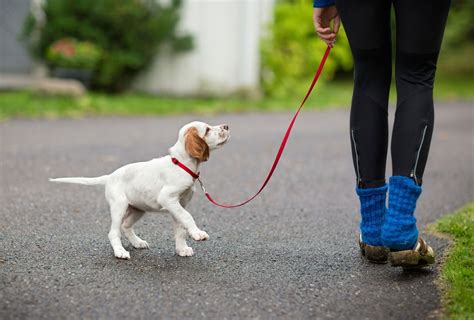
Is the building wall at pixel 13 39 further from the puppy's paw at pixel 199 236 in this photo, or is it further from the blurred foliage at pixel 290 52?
the puppy's paw at pixel 199 236

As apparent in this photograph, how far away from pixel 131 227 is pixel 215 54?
932 centimetres

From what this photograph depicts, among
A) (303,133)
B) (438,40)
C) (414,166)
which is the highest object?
(438,40)

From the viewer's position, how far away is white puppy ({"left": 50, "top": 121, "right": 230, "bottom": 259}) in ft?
11.9

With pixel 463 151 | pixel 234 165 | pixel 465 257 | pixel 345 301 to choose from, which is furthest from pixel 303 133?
pixel 345 301

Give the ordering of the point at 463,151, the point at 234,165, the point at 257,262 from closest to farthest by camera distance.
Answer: the point at 257,262 < the point at 234,165 < the point at 463,151

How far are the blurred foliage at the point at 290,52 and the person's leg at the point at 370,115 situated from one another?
986 centimetres

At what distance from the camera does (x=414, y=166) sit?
3447 millimetres

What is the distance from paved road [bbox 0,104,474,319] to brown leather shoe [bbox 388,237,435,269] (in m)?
0.08

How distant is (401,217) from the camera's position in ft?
11.1

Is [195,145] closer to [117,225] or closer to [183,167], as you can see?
[183,167]

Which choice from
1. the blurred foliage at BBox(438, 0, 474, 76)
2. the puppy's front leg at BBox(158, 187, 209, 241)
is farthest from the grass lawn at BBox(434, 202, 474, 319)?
the blurred foliage at BBox(438, 0, 474, 76)

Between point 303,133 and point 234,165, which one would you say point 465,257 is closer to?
point 234,165

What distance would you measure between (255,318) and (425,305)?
691 millimetres

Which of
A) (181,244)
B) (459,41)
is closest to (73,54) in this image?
(181,244)
